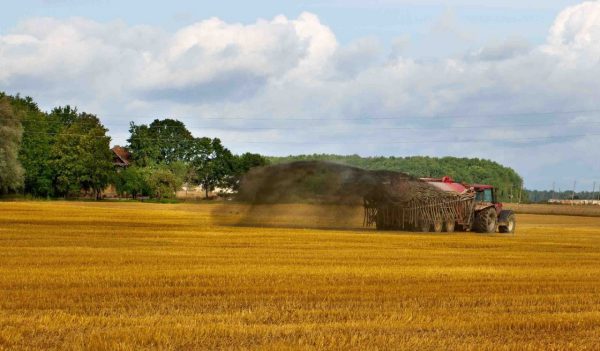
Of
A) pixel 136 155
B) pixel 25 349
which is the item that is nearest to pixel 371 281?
pixel 25 349

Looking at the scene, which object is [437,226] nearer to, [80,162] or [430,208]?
[430,208]

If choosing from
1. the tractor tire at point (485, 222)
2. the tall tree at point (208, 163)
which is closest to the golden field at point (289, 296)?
the tractor tire at point (485, 222)

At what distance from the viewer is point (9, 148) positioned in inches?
3538

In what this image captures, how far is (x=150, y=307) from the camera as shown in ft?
46.6

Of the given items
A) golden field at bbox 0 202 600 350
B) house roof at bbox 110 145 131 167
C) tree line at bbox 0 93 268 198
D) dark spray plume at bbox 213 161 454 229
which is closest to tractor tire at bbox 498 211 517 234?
dark spray plume at bbox 213 161 454 229

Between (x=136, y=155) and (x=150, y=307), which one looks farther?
(x=136, y=155)

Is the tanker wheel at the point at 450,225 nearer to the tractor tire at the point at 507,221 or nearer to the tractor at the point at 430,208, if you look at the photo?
the tractor at the point at 430,208

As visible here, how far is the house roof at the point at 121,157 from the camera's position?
139700 mm

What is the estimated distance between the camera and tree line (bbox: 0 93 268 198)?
9444cm

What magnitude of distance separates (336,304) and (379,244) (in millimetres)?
14959

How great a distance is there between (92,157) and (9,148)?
22466mm

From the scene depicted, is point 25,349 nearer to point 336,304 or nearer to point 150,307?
point 150,307

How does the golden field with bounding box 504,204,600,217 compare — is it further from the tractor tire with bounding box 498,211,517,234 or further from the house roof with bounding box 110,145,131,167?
the house roof with bounding box 110,145,131,167

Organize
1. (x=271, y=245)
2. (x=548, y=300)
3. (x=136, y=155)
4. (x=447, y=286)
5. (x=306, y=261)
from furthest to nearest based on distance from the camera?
(x=136, y=155), (x=271, y=245), (x=306, y=261), (x=447, y=286), (x=548, y=300)
